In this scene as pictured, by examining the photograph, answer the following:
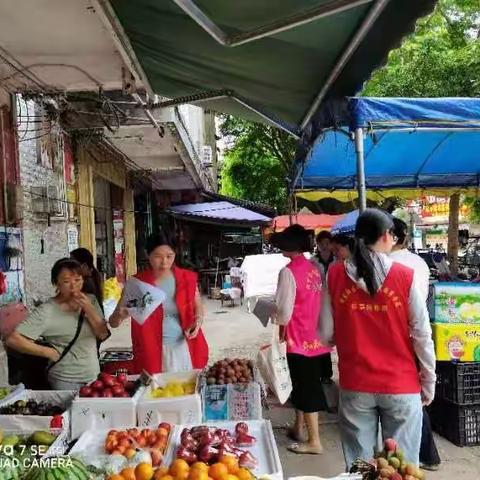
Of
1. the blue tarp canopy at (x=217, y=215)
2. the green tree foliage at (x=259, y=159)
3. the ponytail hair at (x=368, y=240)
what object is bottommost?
the ponytail hair at (x=368, y=240)

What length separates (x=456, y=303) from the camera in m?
4.84

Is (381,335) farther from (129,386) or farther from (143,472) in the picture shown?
(129,386)

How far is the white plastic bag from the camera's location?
454cm

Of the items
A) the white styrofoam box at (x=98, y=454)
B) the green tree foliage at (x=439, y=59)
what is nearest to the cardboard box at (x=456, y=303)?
the white styrofoam box at (x=98, y=454)

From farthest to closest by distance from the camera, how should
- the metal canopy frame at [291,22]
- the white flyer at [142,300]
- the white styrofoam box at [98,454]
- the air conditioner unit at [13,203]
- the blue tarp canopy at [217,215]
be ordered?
the blue tarp canopy at [217,215], the air conditioner unit at [13,203], the white flyer at [142,300], the metal canopy frame at [291,22], the white styrofoam box at [98,454]

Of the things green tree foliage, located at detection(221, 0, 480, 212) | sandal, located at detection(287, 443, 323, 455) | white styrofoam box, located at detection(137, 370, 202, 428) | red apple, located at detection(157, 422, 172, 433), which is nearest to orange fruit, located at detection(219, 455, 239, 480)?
red apple, located at detection(157, 422, 172, 433)

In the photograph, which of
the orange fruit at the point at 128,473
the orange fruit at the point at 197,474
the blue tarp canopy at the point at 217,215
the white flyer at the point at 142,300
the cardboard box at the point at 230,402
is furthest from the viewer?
the blue tarp canopy at the point at 217,215

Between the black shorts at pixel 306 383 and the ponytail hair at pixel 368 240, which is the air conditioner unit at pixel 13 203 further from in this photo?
the ponytail hair at pixel 368 240

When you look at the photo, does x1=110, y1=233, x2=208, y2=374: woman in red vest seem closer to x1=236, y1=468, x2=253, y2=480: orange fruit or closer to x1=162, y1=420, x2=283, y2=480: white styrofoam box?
x1=162, y1=420, x2=283, y2=480: white styrofoam box

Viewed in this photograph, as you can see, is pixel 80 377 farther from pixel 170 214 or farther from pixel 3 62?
pixel 170 214

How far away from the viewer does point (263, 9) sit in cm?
295

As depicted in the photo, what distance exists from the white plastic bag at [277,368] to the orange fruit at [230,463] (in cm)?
202

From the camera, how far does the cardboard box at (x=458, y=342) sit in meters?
4.75

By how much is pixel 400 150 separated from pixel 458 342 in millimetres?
3229
